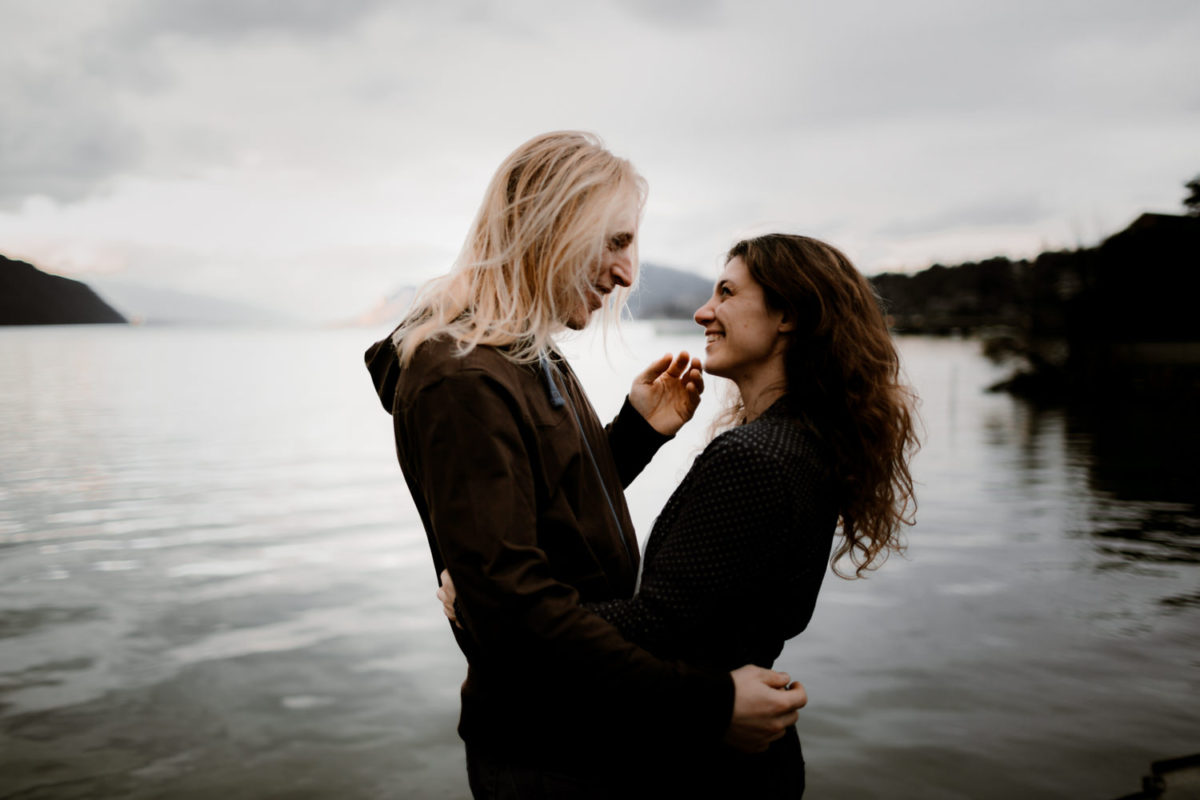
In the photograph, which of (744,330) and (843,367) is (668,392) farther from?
(843,367)

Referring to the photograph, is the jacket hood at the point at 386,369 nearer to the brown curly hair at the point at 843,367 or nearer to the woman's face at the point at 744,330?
the woman's face at the point at 744,330

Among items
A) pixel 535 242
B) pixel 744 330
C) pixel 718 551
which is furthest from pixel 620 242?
pixel 718 551

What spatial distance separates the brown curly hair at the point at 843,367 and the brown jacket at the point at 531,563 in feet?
1.98

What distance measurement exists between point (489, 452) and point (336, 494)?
17215 mm

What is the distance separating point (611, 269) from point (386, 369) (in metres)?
0.56

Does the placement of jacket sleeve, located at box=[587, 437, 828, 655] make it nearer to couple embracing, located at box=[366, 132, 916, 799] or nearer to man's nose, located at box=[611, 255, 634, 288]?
couple embracing, located at box=[366, 132, 916, 799]

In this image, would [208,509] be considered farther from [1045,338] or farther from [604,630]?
[1045,338]

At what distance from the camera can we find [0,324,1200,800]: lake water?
630 cm

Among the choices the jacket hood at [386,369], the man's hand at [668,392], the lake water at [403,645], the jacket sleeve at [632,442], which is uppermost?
the jacket hood at [386,369]

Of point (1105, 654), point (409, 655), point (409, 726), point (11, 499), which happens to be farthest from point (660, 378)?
point (11, 499)

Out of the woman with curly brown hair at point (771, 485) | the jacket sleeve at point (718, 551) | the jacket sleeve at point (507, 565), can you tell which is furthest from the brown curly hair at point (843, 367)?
the jacket sleeve at point (507, 565)

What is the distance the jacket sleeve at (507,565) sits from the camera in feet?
5.27

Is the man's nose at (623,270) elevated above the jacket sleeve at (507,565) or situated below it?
above

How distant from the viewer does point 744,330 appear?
7.47 feet
